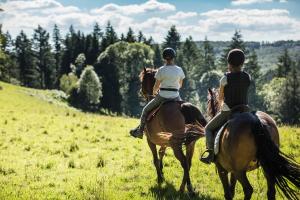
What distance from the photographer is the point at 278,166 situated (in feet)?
26.5

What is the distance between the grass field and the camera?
10.9 m

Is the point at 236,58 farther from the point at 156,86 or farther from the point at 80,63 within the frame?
the point at 80,63

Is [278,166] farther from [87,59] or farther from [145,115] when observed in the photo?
[87,59]

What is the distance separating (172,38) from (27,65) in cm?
4606

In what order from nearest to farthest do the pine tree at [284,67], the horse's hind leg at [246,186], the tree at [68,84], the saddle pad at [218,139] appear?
the horse's hind leg at [246,186]
the saddle pad at [218,139]
the tree at [68,84]
the pine tree at [284,67]

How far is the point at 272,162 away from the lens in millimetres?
8047

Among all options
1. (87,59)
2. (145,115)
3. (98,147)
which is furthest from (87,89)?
(145,115)

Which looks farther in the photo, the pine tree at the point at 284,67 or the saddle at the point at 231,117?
the pine tree at the point at 284,67

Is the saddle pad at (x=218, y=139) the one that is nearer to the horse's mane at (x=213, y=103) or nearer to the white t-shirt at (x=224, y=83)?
the white t-shirt at (x=224, y=83)

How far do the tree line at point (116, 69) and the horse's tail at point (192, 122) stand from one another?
72379mm

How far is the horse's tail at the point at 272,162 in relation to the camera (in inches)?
316

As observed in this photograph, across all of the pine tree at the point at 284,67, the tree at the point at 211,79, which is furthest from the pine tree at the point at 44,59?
the pine tree at the point at 284,67

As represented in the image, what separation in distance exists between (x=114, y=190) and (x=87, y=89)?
79.8m

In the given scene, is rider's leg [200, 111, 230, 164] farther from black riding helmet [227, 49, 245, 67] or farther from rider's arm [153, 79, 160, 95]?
rider's arm [153, 79, 160, 95]
